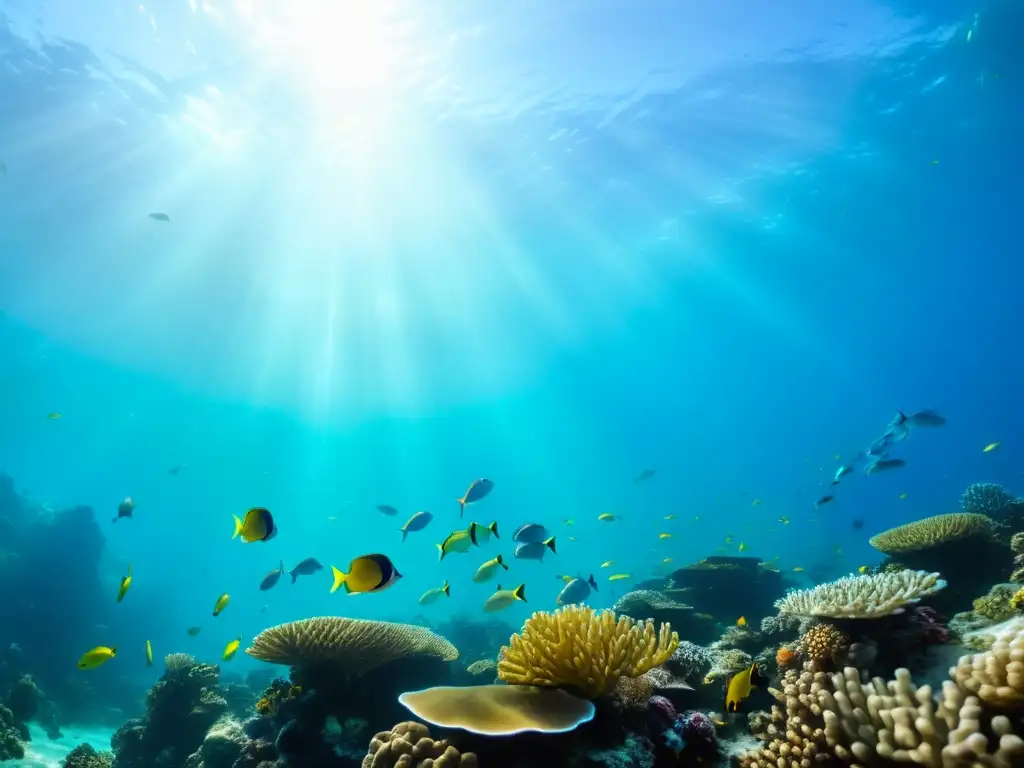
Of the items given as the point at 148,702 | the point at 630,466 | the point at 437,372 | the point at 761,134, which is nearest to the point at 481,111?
the point at 761,134

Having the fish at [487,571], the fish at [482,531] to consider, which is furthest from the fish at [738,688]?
the fish at [487,571]

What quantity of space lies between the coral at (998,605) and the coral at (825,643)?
1645 mm

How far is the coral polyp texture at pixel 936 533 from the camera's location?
21.9 ft

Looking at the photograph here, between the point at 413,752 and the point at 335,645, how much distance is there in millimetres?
2689

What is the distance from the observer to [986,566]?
21.5 ft

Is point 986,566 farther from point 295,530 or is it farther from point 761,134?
point 295,530

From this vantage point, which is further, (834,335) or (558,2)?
(834,335)

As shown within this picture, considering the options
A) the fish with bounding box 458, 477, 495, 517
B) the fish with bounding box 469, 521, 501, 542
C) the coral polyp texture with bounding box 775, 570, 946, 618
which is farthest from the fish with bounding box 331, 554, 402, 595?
the fish with bounding box 458, 477, 495, 517

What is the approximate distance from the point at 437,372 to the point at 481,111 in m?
42.9

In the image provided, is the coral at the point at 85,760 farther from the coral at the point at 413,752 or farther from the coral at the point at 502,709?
the coral at the point at 502,709

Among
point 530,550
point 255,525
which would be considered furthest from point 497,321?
point 255,525

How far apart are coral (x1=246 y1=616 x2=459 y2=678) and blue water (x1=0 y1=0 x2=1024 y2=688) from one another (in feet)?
76.1

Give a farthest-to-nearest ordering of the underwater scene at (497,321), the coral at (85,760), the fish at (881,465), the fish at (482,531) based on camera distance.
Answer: the fish at (881,465), the coral at (85,760), the fish at (482,531), the underwater scene at (497,321)

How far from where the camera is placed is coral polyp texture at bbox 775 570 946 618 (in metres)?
4.19
